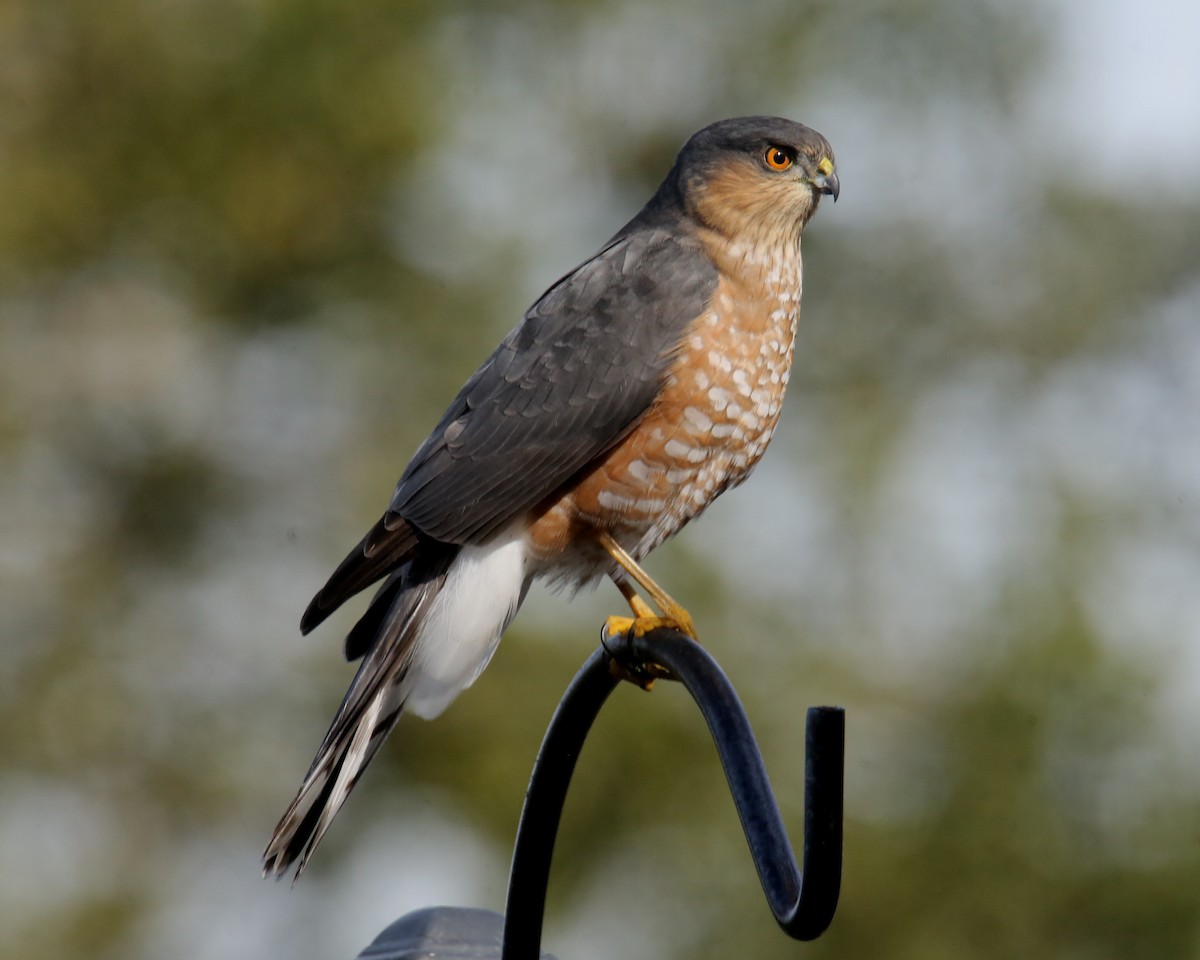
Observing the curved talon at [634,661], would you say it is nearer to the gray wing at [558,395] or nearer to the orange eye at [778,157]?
the gray wing at [558,395]

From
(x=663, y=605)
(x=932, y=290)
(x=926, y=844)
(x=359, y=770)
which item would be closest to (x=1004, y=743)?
(x=926, y=844)

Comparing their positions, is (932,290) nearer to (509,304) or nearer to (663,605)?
(509,304)

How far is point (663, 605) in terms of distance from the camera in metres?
3.65

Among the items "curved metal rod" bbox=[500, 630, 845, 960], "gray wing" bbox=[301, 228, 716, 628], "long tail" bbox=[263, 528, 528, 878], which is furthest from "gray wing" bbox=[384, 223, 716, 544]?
"curved metal rod" bbox=[500, 630, 845, 960]

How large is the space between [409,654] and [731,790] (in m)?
1.50

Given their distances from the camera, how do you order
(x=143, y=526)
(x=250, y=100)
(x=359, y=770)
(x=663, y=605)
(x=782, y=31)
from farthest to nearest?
(x=782, y=31) < (x=250, y=100) < (x=143, y=526) < (x=663, y=605) < (x=359, y=770)

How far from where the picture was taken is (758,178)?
156 inches

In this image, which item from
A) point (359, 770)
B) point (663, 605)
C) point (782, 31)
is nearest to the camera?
point (359, 770)

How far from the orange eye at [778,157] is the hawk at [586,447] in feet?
0.27

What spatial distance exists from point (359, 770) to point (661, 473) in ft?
3.23

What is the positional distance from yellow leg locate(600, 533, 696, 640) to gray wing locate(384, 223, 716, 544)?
9.0 inches

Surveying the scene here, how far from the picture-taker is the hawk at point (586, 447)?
361 centimetres

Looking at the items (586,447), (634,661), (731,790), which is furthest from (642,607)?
(731,790)

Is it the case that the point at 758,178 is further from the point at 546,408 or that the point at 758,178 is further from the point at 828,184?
the point at 546,408
